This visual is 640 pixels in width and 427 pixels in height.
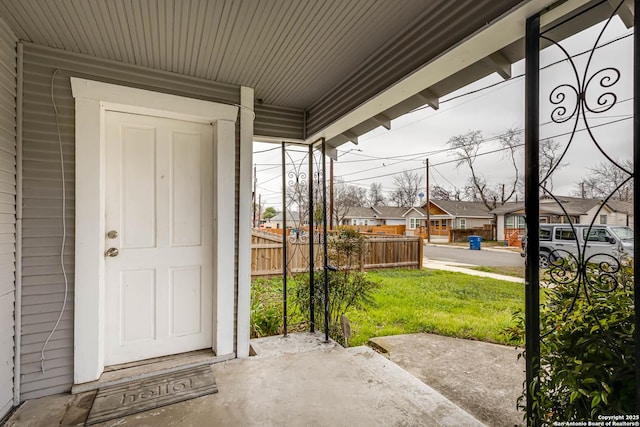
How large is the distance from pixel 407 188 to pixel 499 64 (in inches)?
546

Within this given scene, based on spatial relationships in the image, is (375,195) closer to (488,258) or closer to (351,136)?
(488,258)

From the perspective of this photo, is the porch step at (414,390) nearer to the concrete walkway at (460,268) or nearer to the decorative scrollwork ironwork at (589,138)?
the decorative scrollwork ironwork at (589,138)

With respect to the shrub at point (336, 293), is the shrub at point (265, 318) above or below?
below

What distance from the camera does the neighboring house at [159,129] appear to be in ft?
5.67

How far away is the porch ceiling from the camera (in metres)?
1.63

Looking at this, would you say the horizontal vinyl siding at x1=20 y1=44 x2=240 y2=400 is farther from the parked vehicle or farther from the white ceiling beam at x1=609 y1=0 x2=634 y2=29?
the white ceiling beam at x1=609 y1=0 x2=634 y2=29

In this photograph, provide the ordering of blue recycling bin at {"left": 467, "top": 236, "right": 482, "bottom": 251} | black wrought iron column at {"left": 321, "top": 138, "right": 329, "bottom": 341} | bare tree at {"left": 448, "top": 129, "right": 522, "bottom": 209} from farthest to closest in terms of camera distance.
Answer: blue recycling bin at {"left": 467, "top": 236, "right": 482, "bottom": 251} → bare tree at {"left": 448, "top": 129, "right": 522, "bottom": 209} → black wrought iron column at {"left": 321, "top": 138, "right": 329, "bottom": 341}

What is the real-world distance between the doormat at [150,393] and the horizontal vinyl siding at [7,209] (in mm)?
521

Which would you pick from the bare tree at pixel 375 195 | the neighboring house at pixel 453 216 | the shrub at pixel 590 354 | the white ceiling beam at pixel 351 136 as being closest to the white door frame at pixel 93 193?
the white ceiling beam at pixel 351 136

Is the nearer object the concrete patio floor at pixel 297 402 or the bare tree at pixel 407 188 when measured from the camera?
the concrete patio floor at pixel 297 402

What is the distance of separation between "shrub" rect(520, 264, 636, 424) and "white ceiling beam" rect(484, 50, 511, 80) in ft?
3.87

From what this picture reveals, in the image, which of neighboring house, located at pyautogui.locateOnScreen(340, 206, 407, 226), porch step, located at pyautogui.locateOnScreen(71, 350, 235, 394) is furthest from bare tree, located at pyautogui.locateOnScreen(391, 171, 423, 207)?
porch step, located at pyautogui.locateOnScreen(71, 350, 235, 394)

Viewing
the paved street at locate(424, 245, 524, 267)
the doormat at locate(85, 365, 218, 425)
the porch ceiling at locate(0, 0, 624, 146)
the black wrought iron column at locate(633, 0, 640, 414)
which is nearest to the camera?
the black wrought iron column at locate(633, 0, 640, 414)

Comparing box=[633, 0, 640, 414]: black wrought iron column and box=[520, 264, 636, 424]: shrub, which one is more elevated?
box=[633, 0, 640, 414]: black wrought iron column
